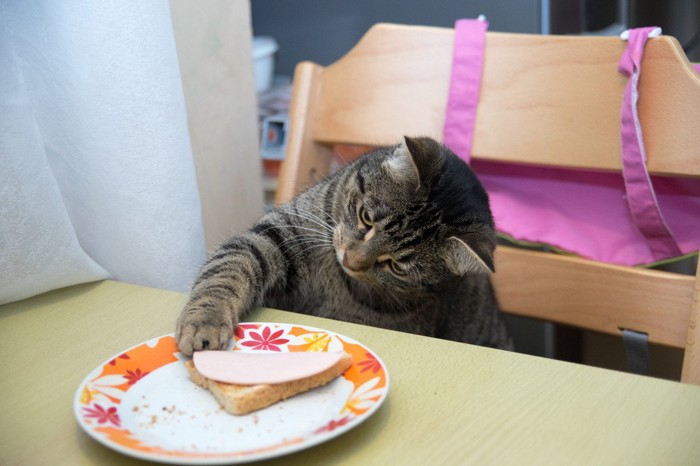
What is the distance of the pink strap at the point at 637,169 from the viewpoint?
1019mm

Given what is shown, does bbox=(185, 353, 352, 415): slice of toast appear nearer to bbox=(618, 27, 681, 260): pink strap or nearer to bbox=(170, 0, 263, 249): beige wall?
bbox=(618, 27, 681, 260): pink strap

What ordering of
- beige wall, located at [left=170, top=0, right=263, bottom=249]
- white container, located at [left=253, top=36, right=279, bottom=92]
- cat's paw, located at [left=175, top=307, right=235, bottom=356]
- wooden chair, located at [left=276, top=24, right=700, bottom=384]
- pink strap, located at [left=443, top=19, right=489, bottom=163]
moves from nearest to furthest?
1. cat's paw, located at [left=175, top=307, right=235, bottom=356]
2. wooden chair, located at [left=276, top=24, right=700, bottom=384]
3. pink strap, located at [left=443, top=19, right=489, bottom=163]
4. beige wall, located at [left=170, top=0, right=263, bottom=249]
5. white container, located at [left=253, top=36, right=279, bottom=92]

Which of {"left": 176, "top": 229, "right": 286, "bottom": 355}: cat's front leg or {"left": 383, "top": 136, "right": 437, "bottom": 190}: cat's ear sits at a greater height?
{"left": 383, "top": 136, "right": 437, "bottom": 190}: cat's ear

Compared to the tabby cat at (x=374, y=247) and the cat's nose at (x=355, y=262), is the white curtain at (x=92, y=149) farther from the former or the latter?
the cat's nose at (x=355, y=262)

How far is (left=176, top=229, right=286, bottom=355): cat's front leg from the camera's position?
77cm

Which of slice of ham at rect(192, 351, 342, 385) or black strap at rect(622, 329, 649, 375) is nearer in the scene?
slice of ham at rect(192, 351, 342, 385)

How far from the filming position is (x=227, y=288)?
0.93 meters

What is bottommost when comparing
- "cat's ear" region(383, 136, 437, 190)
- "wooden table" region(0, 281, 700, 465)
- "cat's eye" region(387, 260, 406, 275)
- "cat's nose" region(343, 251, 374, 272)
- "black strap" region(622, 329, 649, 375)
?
"black strap" region(622, 329, 649, 375)

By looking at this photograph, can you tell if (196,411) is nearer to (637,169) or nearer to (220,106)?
(637,169)

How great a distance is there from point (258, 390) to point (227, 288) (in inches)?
12.1

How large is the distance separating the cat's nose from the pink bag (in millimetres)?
291

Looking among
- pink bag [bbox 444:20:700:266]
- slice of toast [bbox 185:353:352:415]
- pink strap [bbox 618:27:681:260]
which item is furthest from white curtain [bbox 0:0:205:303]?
pink strap [bbox 618:27:681:260]

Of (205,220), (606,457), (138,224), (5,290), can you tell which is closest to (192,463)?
(606,457)

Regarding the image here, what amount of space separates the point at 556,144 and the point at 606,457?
2.12 feet
